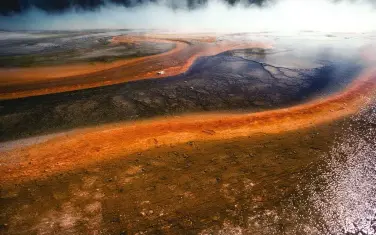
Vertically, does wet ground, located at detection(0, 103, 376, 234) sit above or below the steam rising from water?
below

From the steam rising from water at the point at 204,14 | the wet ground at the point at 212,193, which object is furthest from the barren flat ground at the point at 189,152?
the steam rising from water at the point at 204,14

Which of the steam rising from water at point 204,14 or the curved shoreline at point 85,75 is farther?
the steam rising from water at point 204,14

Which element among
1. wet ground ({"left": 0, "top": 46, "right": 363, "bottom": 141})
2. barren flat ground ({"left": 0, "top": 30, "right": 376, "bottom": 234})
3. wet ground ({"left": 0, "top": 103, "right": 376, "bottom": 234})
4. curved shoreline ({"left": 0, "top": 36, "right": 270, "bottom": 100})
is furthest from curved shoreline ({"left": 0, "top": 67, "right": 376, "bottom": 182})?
curved shoreline ({"left": 0, "top": 36, "right": 270, "bottom": 100})

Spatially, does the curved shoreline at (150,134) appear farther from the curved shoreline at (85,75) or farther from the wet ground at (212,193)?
the curved shoreline at (85,75)

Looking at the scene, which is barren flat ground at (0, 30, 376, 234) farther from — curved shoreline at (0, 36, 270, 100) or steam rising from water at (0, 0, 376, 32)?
steam rising from water at (0, 0, 376, 32)

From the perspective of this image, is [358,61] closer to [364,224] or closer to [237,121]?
[237,121]

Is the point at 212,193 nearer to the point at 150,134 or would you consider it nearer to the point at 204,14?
the point at 150,134
